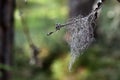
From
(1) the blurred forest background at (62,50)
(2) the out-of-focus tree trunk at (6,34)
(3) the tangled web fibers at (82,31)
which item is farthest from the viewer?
(1) the blurred forest background at (62,50)

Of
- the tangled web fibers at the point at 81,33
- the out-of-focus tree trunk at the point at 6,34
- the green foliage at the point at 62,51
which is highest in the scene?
the green foliage at the point at 62,51

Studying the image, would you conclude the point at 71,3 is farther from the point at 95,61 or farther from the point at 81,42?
the point at 81,42

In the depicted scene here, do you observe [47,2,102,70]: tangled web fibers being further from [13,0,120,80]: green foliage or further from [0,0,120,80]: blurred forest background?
[13,0,120,80]: green foliage

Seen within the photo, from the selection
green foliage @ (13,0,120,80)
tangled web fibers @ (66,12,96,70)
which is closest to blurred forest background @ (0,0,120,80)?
green foliage @ (13,0,120,80)

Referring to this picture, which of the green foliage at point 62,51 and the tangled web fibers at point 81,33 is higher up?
the green foliage at point 62,51

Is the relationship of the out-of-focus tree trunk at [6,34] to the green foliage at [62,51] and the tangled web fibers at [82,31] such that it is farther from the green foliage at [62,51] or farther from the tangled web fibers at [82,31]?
the tangled web fibers at [82,31]

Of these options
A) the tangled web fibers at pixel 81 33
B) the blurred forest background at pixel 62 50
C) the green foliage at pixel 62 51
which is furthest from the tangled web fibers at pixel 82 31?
the green foliage at pixel 62 51

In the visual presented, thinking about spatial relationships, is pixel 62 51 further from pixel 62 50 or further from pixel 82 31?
pixel 82 31
